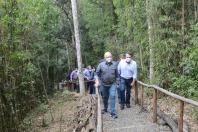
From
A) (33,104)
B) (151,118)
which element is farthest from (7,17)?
(33,104)

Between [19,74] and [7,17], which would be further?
[19,74]

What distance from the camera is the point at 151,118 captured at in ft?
33.8

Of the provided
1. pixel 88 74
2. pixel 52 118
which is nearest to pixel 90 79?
pixel 88 74

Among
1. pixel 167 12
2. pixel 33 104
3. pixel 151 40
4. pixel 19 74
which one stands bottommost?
pixel 33 104

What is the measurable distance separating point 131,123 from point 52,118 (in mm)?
7222

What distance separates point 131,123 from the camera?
389 inches

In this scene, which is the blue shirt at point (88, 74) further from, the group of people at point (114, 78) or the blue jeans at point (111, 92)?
the blue jeans at point (111, 92)

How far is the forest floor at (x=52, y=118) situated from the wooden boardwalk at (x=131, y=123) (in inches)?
103

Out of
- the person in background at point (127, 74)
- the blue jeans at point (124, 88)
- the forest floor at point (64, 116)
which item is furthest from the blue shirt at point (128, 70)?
the forest floor at point (64, 116)

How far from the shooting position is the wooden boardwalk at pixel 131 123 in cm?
911

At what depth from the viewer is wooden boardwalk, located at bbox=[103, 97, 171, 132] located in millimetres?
9109

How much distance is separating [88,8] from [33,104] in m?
20.0

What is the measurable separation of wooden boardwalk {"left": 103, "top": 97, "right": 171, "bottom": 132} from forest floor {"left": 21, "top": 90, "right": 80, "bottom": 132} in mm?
2617

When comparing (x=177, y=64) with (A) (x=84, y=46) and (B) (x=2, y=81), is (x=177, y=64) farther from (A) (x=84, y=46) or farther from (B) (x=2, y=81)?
(A) (x=84, y=46)
